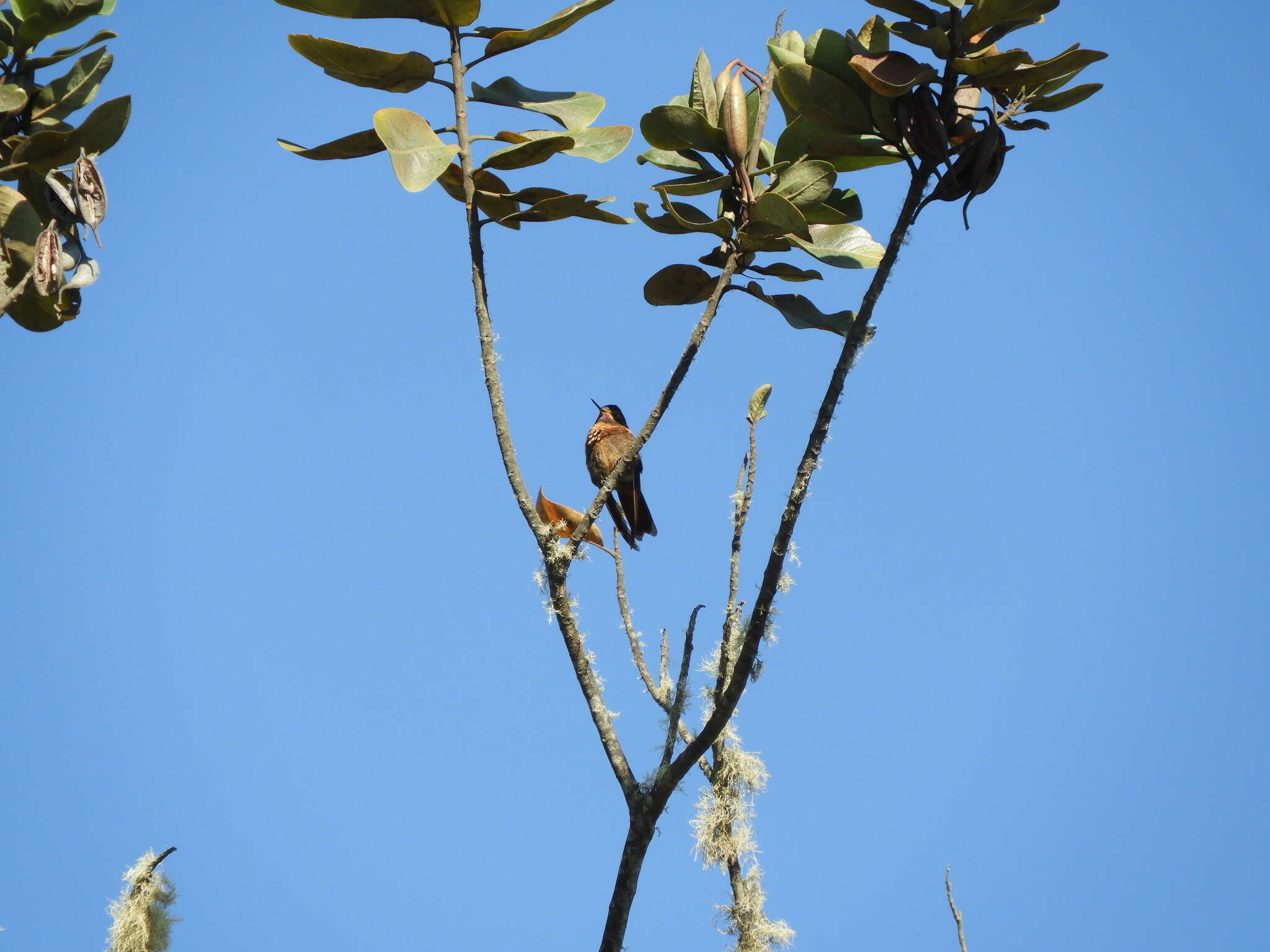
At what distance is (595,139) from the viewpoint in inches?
91.3

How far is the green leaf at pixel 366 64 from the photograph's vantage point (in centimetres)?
208

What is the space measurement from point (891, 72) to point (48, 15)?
2153mm

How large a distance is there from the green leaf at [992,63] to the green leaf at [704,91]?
508mm

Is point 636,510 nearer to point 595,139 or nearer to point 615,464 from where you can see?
point 615,464

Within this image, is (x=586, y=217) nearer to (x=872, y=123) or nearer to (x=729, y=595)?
(x=872, y=123)

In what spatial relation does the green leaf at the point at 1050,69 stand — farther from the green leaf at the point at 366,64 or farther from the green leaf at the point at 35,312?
the green leaf at the point at 35,312

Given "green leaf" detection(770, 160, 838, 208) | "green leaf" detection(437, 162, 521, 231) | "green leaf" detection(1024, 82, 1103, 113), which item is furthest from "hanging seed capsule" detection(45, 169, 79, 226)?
"green leaf" detection(1024, 82, 1103, 113)

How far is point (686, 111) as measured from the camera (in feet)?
7.21

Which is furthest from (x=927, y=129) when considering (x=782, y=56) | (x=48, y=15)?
(x=48, y=15)

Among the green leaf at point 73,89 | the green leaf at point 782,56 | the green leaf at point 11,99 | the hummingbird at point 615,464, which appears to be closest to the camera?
the green leaf at point 782,56

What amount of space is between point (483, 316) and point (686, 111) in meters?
0.58

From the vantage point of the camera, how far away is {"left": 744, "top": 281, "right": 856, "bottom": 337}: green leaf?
2.28m

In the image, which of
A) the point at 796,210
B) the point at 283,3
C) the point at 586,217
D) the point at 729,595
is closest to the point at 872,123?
the point at 796,210

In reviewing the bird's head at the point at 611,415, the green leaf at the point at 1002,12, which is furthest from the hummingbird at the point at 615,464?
the green leaf at the point at 1002,12
